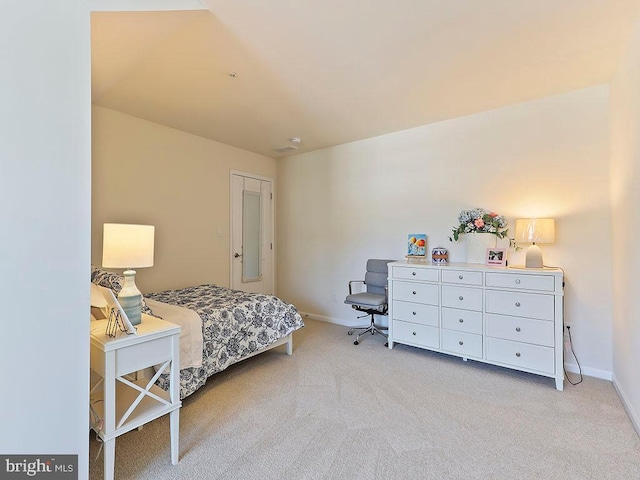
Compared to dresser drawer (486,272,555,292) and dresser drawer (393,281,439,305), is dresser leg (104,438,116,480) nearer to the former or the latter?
dresser drawer (393,281,439,305)

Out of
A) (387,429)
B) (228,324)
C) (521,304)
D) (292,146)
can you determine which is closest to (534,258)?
(521,304)

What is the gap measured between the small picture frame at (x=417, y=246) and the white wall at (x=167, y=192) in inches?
101

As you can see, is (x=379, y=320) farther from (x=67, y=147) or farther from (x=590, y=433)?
(x=67, y=147)

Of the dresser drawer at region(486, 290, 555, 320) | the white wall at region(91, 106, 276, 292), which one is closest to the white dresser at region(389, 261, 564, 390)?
the dresser drawer at region(486, 290, 555, 320)

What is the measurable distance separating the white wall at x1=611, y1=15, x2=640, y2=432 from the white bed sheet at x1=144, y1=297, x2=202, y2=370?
2.98 m

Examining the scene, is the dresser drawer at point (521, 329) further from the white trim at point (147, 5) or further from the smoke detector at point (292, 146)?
the white trim at point (147, 5)

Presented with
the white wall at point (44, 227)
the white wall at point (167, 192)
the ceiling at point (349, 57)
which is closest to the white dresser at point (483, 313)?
the ceiling at point (349, 57)

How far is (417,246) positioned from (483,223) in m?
0.78

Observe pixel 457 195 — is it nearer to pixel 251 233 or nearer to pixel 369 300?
pixel 369 300

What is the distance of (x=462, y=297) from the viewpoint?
288 centimetres

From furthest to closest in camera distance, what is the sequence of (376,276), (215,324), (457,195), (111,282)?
(376,276) < (457,195) < (215,324) < (111,282)

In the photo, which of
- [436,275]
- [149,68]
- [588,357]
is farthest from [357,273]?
[149,68]

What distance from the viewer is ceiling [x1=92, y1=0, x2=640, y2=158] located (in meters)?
1.77

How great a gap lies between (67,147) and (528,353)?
3451mm
